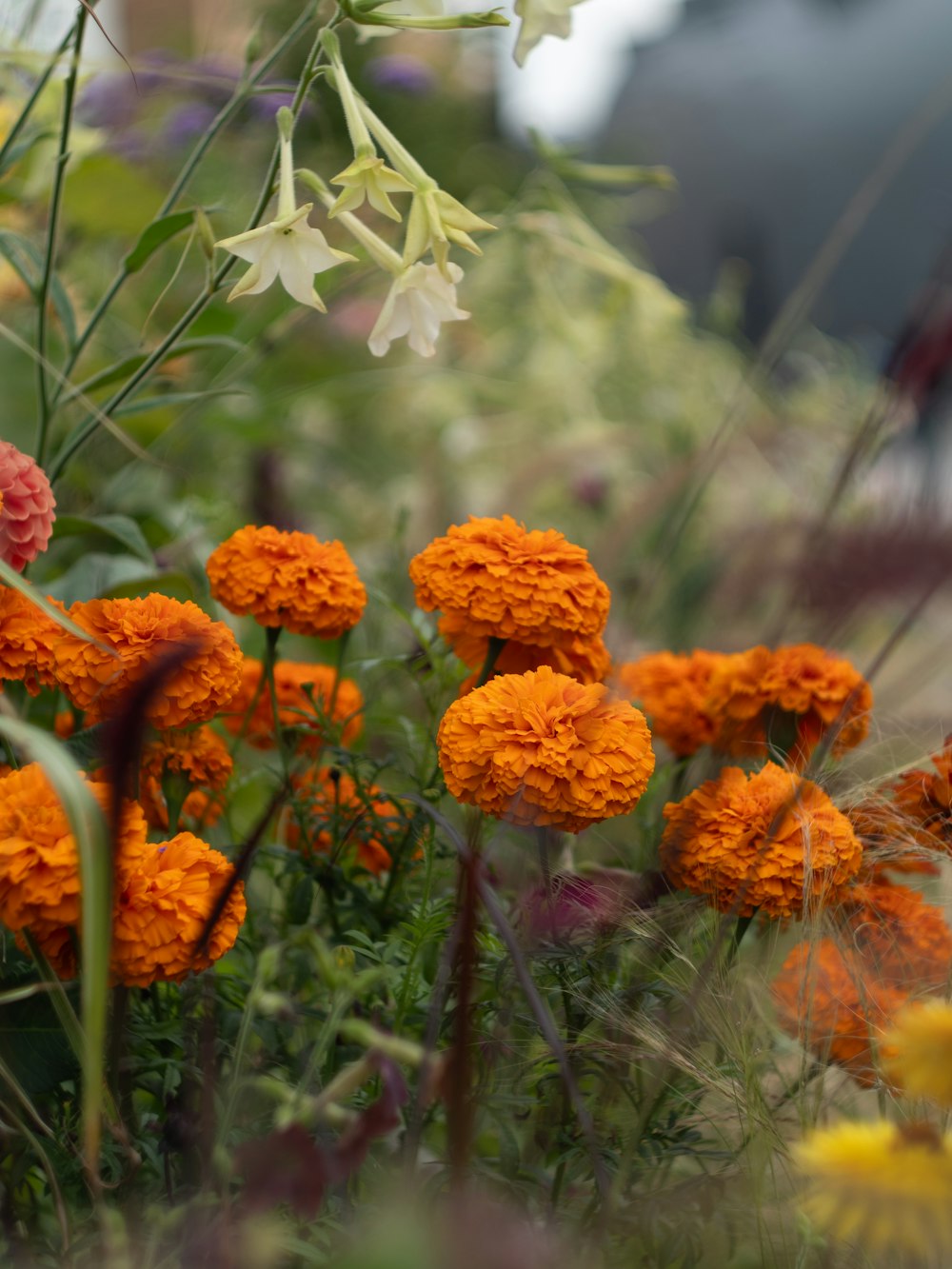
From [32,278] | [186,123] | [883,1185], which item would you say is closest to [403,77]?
[186,123]

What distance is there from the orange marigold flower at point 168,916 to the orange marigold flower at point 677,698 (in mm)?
221

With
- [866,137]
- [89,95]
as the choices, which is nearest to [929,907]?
[89,95]

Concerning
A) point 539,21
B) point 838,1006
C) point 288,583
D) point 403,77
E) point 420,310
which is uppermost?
point 403,77

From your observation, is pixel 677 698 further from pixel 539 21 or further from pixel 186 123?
pixel 186 123

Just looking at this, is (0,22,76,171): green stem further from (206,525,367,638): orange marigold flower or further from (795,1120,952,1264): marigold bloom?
(795,1120,952,1264): marigold bloom

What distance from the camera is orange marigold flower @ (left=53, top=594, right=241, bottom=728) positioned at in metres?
0.37

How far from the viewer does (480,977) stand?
406mm

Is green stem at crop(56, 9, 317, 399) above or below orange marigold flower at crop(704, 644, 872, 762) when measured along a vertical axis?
above

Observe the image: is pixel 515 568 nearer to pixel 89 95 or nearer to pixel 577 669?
pixel 577 669

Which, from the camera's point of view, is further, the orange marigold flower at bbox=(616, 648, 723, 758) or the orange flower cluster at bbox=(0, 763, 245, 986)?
the orange marigold flower at bbox=(616, 648, 723, 758)

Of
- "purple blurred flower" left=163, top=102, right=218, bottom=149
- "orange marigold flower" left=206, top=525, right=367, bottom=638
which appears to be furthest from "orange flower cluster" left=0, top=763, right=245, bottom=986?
"purple blurred flower" left=163, top=102, right=218, bottom=149

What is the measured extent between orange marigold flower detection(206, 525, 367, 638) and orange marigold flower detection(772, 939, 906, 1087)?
0.22 meters

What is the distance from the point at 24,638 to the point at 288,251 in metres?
0.17

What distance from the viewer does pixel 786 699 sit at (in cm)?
44
